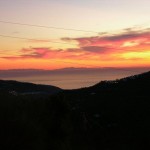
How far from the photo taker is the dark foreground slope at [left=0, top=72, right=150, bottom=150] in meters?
41.5

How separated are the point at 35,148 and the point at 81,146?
32.6 metres

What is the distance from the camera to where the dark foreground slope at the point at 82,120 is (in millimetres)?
41469

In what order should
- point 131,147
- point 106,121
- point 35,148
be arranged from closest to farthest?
point 35,148 → point 131,147 → point 106,121

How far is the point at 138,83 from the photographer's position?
503 ft

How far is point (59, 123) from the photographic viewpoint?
52594 mm

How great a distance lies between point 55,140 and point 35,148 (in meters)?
8.75

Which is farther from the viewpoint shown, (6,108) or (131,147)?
(131,147)

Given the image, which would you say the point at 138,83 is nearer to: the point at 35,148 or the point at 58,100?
the point at 58,100

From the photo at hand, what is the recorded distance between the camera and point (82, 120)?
9625 centimetres

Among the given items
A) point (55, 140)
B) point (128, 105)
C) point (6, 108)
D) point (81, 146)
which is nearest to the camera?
point (6, 108)

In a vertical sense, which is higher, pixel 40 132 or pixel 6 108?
pixel 6 108

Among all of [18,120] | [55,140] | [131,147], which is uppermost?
[18,120]

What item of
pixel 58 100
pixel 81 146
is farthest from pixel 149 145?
pixel 58 100

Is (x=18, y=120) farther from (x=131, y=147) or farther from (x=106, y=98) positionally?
(x=106, y=98)
